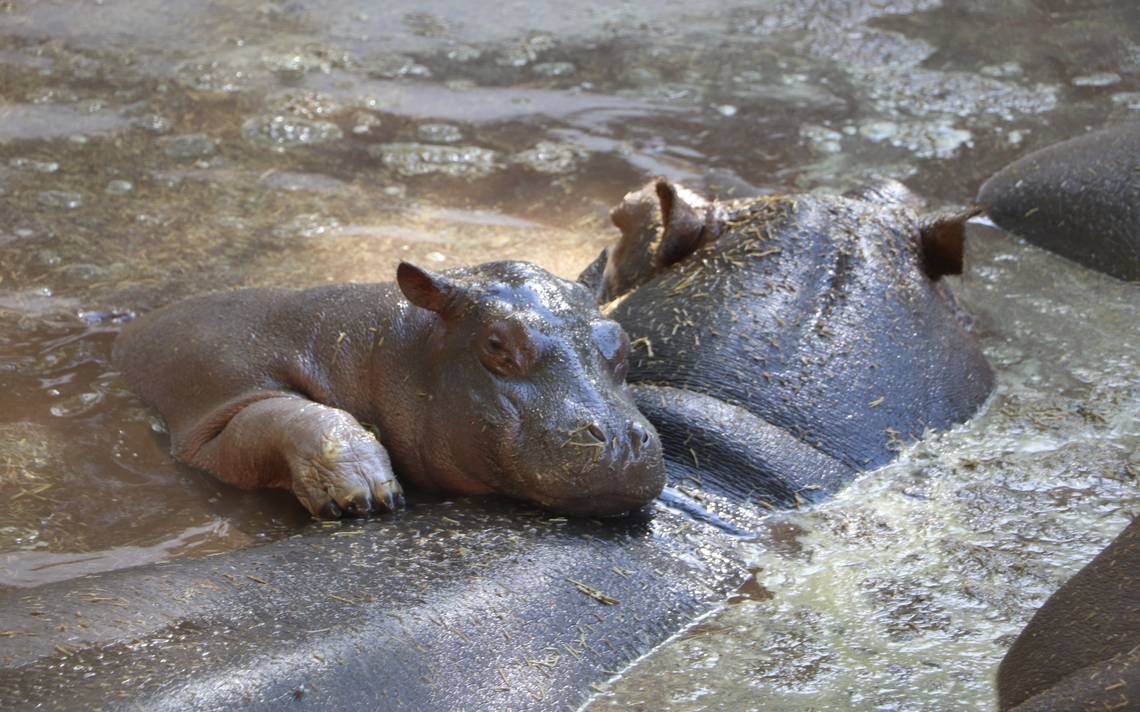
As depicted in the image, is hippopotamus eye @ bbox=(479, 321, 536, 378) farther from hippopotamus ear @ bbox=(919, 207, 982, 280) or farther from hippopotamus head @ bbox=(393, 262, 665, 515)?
hippopotamus ear @ bbox=(919, 207, 982, 280)

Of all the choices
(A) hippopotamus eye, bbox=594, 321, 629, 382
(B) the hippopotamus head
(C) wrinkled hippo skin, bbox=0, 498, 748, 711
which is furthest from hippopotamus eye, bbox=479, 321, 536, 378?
(C) wrinkled hippo skin, bbox=0, 498, 748, 711

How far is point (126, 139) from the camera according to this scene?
7.70 metres

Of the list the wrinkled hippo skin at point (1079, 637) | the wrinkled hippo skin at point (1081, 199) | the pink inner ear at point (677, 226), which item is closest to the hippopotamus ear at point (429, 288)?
the pink inner ear at point (677, 226)

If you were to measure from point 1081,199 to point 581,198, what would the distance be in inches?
93.8

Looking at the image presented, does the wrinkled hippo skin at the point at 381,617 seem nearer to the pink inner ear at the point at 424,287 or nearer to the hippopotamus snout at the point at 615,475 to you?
the hippopotamus snout at the point at 615,475

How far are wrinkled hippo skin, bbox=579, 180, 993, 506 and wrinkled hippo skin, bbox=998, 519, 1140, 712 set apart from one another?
1068 mm

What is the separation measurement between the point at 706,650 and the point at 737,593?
323 millimetres

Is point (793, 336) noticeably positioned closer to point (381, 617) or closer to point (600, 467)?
point (600, 467)

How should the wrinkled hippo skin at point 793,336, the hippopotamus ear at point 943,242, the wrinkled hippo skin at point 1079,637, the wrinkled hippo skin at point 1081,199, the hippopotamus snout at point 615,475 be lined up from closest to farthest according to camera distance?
the wrinkled hippo skin at point 1079,637 → the hippopotamus snout at point 615,475 → the wrinkled hippo skin at point 793,336 → the hippopotamus ear at point 943,242 → the wrinkled hippo skin at point 1081,199

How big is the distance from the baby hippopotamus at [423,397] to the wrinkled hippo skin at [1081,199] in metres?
3.41

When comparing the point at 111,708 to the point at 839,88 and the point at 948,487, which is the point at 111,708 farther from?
the point at 839,88

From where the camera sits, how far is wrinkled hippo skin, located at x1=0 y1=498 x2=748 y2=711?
9.75 feet

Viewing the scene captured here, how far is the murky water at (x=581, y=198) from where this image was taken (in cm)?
398

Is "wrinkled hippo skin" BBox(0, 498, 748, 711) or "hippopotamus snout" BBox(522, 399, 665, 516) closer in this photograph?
"wrinkled hippo skin" BBox(0, 498, 748, 711)
